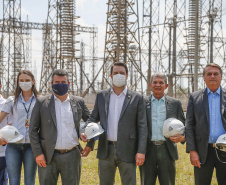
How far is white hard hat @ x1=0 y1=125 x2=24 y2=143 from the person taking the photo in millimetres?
4508

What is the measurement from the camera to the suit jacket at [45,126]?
4.35 metres

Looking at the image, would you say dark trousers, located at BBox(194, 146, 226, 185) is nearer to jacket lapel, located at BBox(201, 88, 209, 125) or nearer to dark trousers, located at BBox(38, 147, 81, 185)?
jacket lapel, located at BBox(201, 88, 209, 125)

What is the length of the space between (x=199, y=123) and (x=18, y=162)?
2599 millimetres

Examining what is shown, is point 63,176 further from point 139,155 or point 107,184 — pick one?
point 139,155

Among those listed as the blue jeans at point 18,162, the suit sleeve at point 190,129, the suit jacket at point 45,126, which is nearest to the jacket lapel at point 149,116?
the suit sleeve at point 190,129

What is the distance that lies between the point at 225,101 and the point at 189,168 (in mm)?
4259

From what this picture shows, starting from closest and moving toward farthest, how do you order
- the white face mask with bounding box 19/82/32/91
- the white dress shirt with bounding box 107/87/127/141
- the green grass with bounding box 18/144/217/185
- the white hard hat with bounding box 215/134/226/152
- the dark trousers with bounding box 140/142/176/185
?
the white hard hat with bounding box 215/134/226/152 < the white dress shirt with bounding box 107/87/127/141 < the dark trousers with bounding box 140/142/176/185 < the white face mask with bounding box 19/82/32/91 < the green grass with bounding box 18/144/217/185

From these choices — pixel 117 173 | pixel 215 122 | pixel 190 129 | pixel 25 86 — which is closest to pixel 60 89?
pixel 25 86

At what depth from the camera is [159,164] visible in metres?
4.60

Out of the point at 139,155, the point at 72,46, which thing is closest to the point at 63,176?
the point at 139,155

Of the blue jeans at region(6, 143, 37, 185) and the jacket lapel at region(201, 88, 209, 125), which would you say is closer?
the jacket lapel at region(201, 88, 209, 125)

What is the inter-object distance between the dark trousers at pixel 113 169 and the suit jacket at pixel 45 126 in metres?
0.58

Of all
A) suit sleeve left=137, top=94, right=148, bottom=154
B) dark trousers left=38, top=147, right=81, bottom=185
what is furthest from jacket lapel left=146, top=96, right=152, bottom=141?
dark trousers left=38, top=147, right=81, bottom=185

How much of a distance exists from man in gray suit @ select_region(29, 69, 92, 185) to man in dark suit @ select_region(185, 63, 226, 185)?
1567 millimetres
